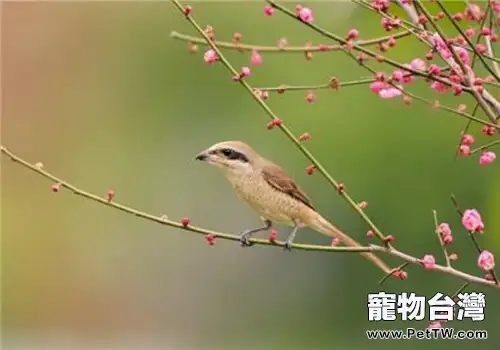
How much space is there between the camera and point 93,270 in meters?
1.68

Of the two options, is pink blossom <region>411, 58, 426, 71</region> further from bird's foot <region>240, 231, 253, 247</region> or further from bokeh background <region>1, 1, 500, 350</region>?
bokeh background <region>1, 1, 500, 350</region>

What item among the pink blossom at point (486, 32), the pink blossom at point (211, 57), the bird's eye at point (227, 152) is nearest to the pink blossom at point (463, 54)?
the pink blossom at point (486, 32)

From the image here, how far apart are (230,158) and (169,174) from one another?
46cm

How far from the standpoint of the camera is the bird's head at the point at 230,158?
122cm

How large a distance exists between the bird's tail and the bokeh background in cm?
22

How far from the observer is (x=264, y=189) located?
1.23 meters

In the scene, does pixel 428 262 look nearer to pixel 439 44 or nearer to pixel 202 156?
pixel 439 44

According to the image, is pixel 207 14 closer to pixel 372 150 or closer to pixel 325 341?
pixel 372 150

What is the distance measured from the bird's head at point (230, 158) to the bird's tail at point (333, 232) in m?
0.12

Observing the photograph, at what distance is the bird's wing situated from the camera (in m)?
1.25

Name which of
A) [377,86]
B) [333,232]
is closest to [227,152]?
[333,232]

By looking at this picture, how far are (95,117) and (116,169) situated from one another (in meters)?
0.12

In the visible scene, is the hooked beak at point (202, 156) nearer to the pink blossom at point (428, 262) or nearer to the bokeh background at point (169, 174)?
the bokeh background at point (169, 174)

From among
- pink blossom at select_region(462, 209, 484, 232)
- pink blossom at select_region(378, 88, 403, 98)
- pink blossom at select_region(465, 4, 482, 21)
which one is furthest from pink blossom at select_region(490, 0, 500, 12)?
pink blossom at select_region(462, 209, 484, 232)
